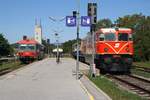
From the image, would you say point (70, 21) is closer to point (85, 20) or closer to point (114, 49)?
point (85, 20)

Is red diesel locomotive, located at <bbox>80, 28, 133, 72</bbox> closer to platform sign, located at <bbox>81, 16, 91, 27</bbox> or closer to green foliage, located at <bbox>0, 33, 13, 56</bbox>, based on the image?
platform sign, located at <bbox>81, 16, 91, 27</bbox>

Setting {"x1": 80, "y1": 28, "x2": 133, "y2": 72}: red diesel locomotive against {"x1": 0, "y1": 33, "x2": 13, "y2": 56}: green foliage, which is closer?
{"x1": 80, "y1": 28, "x2": 133, "y2": 72}: red diesel locomotive

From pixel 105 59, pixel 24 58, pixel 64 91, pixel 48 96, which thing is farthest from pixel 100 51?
pixel 24 58

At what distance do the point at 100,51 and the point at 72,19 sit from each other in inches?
288

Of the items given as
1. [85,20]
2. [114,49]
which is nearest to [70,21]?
[85,20]

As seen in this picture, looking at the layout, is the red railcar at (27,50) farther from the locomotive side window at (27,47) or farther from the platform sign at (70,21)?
the platform sign at (70,21)

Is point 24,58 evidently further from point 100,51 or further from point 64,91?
point 64,91

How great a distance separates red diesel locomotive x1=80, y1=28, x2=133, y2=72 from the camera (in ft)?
109

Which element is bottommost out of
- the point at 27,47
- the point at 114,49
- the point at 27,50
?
the point at 114,49

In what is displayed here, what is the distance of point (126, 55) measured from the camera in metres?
33.7

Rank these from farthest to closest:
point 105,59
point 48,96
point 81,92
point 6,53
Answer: point 6,53
point 105,59
point 81,92
point 48,96

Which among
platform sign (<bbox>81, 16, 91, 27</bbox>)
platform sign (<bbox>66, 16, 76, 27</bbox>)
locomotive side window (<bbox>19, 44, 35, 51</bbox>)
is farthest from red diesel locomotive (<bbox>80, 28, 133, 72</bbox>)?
locomotive side window (<bbox>19, 44, 35, 51</bbox>)

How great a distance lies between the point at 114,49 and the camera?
33562mm

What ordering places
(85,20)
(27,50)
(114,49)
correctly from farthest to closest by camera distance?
(27,50) → (114,49) → (85,20)
